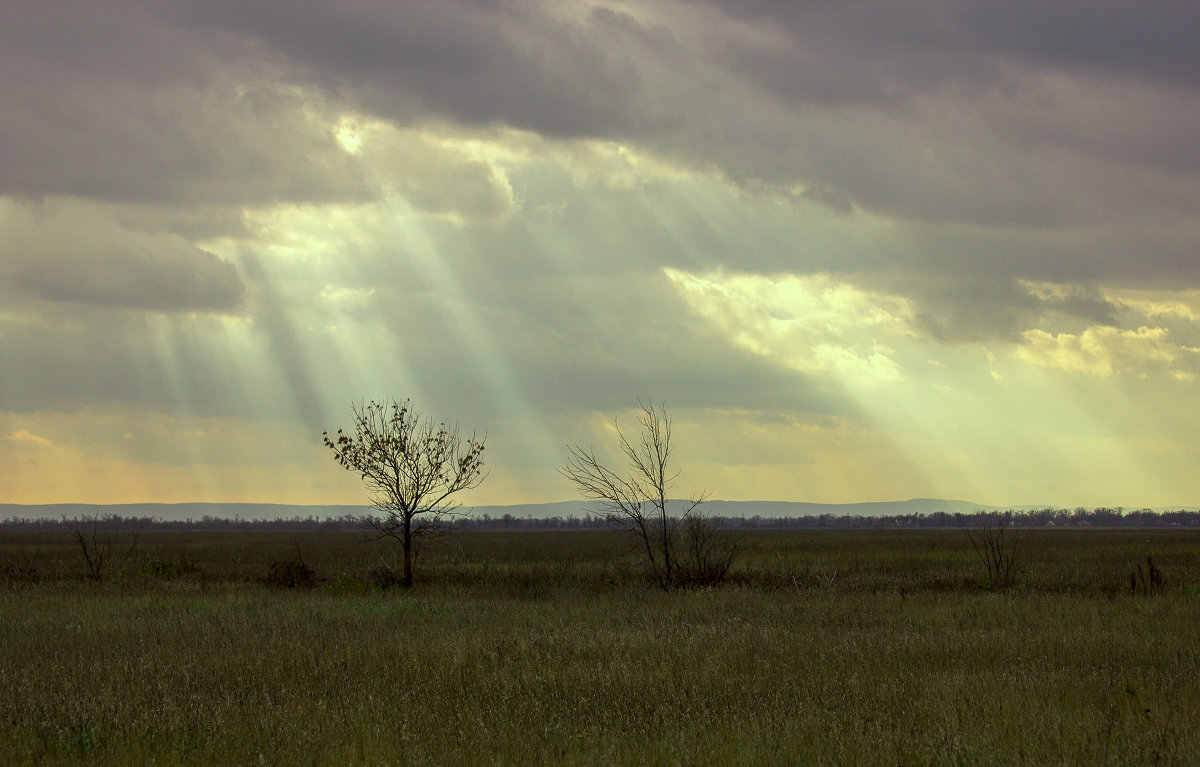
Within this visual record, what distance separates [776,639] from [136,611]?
49.1 feet

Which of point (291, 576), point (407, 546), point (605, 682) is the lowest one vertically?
point (291, 576)

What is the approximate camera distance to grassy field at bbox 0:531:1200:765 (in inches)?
350

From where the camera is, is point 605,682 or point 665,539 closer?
point 605,682

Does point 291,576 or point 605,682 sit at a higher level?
point 605,682

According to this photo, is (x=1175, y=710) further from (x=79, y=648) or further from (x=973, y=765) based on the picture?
(x=79, y=648)

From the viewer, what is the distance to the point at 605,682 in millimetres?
12133

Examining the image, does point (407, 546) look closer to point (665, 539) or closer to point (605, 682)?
point (665, 539)

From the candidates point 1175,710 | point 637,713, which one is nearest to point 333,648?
point 637,713

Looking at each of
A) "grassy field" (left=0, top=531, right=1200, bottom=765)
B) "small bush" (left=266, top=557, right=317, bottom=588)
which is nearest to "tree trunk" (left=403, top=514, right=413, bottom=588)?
"small bush" (left=266, top=557, right=317, bottom=588)

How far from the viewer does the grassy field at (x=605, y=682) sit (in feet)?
29.2

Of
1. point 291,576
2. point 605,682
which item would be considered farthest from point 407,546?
point 605,682

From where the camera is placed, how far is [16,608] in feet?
72.3

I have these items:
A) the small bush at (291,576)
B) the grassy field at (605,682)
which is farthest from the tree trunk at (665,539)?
the small bush at (291,576)

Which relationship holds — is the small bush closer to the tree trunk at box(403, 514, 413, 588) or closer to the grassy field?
the tree trunk at box(403, 514, 413, 588)
